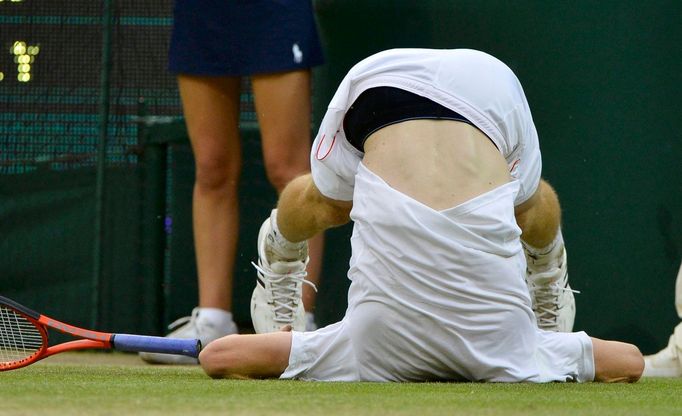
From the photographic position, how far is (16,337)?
127 inches

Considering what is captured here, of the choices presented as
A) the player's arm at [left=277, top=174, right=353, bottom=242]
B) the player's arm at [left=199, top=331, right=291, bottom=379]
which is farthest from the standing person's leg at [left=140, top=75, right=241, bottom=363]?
the player's arm at [left=199, top=331, right=291, bottom=379]

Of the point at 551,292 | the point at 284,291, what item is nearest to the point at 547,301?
the point at 551,292

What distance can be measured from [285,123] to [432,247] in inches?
55.9

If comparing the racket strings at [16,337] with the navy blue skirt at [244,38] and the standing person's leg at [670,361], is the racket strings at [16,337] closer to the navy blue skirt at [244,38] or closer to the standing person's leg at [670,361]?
the navy blue skirt at [244,38]

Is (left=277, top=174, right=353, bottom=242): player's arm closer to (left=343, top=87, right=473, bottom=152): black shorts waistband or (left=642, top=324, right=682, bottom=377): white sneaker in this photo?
(left=343, top=87, right=473, bottom=152): black shorts waistband

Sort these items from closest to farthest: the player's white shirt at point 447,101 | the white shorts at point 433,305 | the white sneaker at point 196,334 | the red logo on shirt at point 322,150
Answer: the white shorts at point 433,305 → the player's white shirt at point 447,101 → the red logo on shirt at point 322,150 → the white sneaker at point 196,334

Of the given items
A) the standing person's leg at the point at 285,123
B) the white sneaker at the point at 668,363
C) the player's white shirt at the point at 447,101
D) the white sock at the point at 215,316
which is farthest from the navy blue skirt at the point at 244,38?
the white sneaker at the point at 668,363

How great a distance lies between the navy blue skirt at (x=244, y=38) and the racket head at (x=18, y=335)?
1.31 m

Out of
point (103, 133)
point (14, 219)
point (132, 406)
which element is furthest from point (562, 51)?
point (132, 406)

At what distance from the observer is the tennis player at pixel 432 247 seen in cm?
293

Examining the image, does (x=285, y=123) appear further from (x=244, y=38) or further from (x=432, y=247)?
(x=432, y=247)

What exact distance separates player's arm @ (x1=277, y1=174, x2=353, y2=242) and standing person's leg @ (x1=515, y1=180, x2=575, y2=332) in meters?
0.52

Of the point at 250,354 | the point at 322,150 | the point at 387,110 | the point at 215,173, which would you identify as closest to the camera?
the point at 250,354

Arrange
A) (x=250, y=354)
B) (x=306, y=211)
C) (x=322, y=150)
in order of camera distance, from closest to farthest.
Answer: (x=250, y=354) < (x=322, y=150) < (x=306, y=211)
